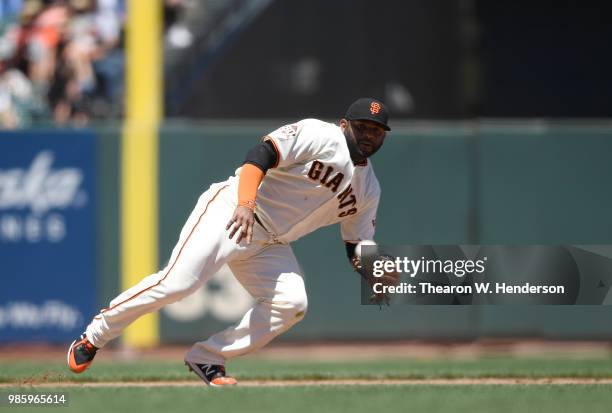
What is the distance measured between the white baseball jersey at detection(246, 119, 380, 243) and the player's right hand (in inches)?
13.9

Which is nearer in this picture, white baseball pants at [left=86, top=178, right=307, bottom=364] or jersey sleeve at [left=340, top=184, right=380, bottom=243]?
white baseball pants at [left=86, top=178, right=307, bottom=364]

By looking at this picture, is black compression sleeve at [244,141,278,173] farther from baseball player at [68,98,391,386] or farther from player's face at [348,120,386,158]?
player's face at [348,120,386,158]

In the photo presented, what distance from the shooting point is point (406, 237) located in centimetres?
937

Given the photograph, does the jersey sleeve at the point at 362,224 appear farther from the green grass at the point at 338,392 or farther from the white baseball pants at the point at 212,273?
the green grass at the point at 338,392

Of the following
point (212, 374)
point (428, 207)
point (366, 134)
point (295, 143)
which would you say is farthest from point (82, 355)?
point (428, 207)

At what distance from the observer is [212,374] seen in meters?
6.16

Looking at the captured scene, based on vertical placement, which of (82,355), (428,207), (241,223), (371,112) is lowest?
(82,355)

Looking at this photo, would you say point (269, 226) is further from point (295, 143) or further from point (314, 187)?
point (295, 143)

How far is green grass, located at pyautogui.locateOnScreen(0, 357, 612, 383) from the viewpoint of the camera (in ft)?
23.4

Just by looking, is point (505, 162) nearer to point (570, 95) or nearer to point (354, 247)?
point (570, 95)

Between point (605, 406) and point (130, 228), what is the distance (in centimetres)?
499

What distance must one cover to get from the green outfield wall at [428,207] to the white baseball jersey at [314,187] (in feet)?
10.1

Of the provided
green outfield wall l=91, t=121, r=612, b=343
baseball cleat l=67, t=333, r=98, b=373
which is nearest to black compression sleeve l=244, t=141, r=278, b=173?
baseball cleat l=67, t=333, r=98, b=373

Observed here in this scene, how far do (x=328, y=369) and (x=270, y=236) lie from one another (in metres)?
2.12
